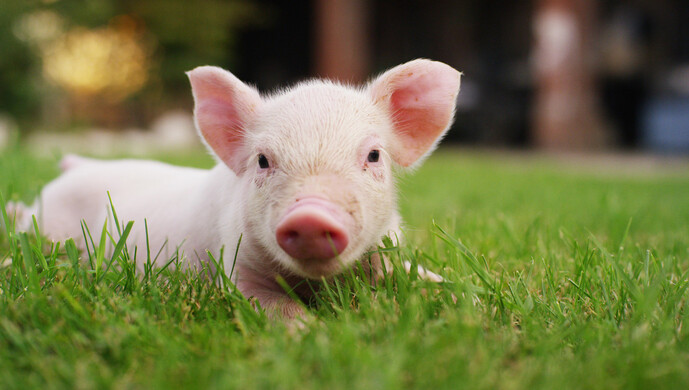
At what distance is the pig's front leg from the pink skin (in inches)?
6.4

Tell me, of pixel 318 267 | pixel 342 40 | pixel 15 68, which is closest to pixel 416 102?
pixel 318 267

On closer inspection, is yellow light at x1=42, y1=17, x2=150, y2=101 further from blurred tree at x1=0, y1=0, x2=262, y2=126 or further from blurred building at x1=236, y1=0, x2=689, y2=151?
blurred building at x1=236, y1=0, x2=689, y2=151

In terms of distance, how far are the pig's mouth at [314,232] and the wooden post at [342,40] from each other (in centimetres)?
1022

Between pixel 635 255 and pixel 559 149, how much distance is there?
10.2 m

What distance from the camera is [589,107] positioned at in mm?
12383

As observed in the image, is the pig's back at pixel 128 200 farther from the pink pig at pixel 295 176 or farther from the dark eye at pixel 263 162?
the dark eye at pixel 263 162

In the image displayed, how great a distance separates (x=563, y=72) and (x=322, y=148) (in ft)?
35.9

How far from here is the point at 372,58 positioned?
1688 cm

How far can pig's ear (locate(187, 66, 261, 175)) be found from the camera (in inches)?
85.9

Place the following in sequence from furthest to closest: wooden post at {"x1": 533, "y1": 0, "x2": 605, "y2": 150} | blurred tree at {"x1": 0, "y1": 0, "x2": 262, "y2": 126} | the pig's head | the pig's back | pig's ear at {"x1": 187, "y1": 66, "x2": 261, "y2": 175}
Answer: blurred tree at {"x1": 0, "y1": 0, "x2": 262, "y2": 126} < wooden post at {"x1": 533, "y1": 0, "x2": 605, "y2": 150} < the pig's back < pig's ear at {"x1": 187, "y1": 66, "x2": 261, "y2": 175} < the pig's head

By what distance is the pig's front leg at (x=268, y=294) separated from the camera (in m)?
1.73

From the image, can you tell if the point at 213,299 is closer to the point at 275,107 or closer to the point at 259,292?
the point at 259,292

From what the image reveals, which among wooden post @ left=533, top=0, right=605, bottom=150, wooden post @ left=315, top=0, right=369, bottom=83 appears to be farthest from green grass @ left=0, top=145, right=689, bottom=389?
wooden post @ left=533, top=0, right=605, bottom=150

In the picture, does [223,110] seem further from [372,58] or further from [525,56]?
[372,58]
